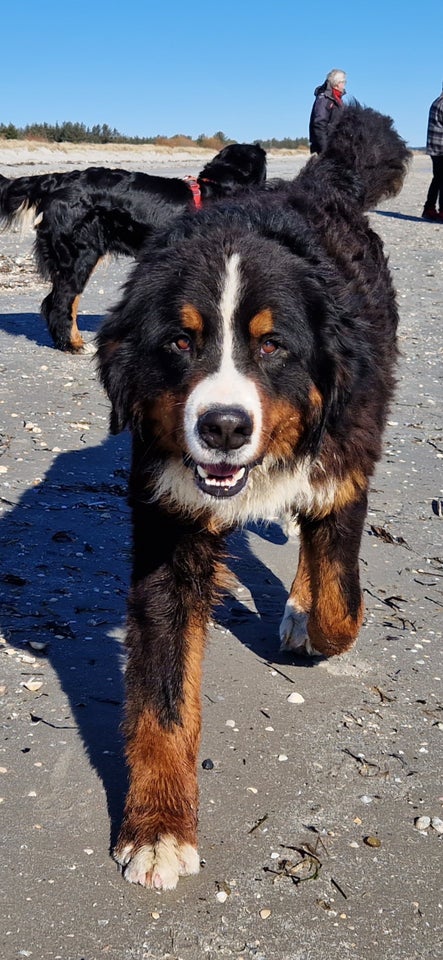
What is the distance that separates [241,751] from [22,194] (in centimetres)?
799

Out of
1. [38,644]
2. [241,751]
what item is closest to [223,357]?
[241,751]

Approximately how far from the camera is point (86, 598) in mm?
4457

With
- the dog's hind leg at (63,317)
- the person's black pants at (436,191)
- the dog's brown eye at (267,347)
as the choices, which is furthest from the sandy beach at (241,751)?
the person's black pants at (436,191)

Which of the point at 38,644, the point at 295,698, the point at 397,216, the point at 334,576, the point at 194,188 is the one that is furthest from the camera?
the point at 397,216

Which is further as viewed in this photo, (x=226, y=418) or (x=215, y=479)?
(x=215, y=479)

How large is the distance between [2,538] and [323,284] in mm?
2554

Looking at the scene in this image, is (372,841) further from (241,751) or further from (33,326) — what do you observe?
(33,326)

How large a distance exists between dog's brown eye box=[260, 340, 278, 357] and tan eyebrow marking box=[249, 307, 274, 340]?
3 centimetres

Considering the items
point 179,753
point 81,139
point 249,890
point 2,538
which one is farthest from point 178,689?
point 81,139

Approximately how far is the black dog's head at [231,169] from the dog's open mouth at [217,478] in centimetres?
700

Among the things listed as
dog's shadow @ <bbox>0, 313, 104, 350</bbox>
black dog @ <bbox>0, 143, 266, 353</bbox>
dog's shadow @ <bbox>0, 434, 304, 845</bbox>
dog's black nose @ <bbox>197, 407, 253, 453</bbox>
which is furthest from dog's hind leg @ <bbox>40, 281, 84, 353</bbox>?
dog's black nose @ <bbox>197, 407, 253, 453</bbox>

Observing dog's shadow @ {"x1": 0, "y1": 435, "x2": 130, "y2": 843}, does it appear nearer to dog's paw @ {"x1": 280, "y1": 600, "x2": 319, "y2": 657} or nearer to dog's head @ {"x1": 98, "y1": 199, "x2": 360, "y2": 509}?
dog's paw @ {"x1": 280, "y1": 600, "x2": 319, "y2": 657}

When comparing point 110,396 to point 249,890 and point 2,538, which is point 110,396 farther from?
point 2,538

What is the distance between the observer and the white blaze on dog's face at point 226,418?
8.93 ft
